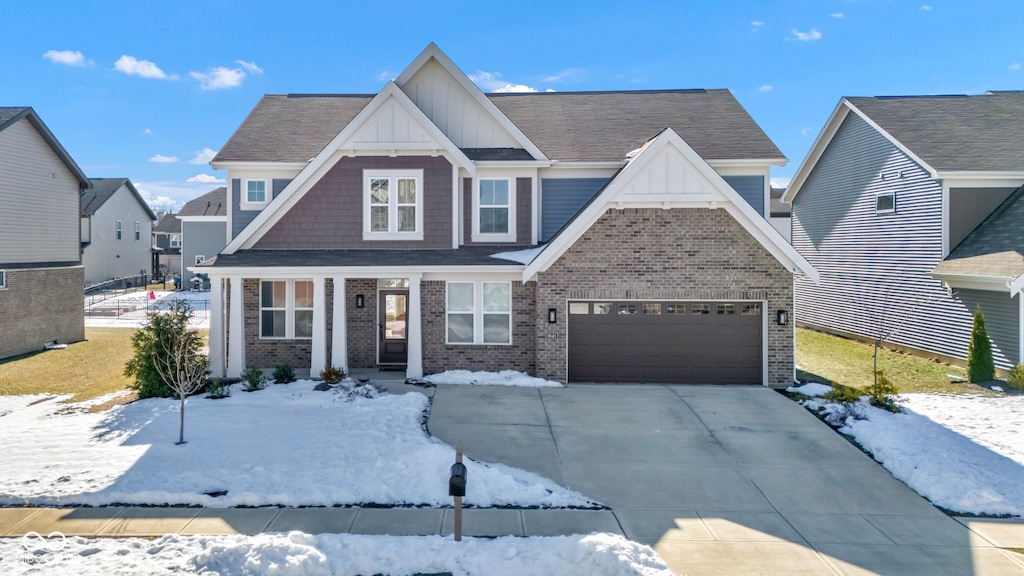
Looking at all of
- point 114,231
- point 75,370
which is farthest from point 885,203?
point 114,231

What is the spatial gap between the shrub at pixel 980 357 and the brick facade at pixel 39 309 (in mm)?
27560

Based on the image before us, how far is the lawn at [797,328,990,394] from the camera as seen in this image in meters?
13.8

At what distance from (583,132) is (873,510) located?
12147 mm

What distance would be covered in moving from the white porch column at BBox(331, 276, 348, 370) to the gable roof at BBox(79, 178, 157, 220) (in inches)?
1303

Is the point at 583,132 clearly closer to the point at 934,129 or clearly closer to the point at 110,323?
the point at 934,129

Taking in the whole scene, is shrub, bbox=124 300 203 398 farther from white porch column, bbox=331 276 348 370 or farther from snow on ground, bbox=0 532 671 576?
snow on ground, bbox=0 532 671 576

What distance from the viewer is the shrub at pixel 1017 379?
42.8 ft

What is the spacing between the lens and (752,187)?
15.5 meters

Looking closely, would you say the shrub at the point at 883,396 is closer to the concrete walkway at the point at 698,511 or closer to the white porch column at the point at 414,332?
the concrete walkway at the point at 698,511

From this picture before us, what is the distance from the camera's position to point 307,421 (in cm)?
1035

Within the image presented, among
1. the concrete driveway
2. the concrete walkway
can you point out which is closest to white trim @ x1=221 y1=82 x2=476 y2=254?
the concrete driveway

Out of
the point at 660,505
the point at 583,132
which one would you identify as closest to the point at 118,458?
the point at 660,505

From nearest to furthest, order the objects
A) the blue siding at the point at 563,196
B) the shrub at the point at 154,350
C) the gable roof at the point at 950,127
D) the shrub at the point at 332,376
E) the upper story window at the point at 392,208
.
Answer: the shrub at the point at 154,350 < the shrub at the point at 332,376 < the upper story window at the point at 392,208 < the blue siding at the point at 563,196 < the gable roof at the point at 950,127

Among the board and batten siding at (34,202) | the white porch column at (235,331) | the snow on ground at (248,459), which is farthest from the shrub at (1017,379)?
the board and batten siding at (34,202)
